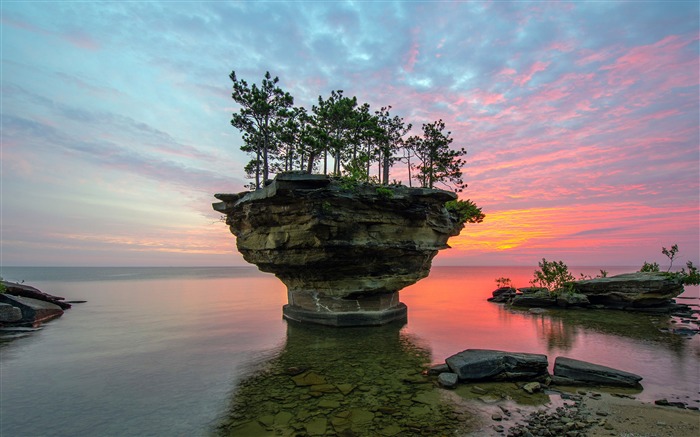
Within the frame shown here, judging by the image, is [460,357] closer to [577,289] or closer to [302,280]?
[302,280]

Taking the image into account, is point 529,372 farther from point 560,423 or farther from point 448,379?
point 560,423

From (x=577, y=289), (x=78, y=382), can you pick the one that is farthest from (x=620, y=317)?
(x=78, y=382)

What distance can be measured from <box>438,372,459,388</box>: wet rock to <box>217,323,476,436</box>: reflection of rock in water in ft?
1.28

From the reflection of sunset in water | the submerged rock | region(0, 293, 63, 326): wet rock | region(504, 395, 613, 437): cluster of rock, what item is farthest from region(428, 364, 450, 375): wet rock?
region(0, 293, 63, 326): wet rock

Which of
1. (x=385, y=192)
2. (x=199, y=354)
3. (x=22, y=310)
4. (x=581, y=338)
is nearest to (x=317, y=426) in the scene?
(x=199, y=354)

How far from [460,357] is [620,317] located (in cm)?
2270

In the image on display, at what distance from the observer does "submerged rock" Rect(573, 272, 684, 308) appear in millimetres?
27953

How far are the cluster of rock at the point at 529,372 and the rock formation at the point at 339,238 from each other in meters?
9.91

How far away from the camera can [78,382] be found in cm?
1236

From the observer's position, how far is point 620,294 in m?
29.8

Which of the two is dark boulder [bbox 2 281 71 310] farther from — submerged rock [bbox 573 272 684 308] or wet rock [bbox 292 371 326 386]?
submerged rock [bbox 573 272 684 308]

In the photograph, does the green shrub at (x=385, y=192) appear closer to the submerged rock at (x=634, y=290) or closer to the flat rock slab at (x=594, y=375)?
the flat rock slab at (x=594, y=375)

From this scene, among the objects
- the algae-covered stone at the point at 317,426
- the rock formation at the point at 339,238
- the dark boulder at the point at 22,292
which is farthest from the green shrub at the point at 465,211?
the dark boulder at the point at 22,292

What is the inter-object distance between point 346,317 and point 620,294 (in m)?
27.3
